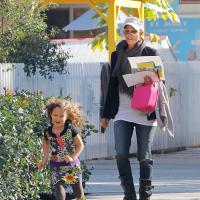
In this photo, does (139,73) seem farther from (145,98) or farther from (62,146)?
(62,146)

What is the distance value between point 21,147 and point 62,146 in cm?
46

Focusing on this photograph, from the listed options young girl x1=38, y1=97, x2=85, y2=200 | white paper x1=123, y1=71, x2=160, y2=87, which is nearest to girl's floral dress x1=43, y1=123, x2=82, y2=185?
young girl x1=38, y1=97, x2=85, y2=200

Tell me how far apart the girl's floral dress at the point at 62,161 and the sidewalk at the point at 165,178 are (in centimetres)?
231

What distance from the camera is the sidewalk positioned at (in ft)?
37.9

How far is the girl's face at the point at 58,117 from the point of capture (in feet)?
29.2

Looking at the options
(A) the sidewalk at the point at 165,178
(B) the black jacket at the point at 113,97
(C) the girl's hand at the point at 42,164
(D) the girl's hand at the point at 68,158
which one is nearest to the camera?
(D) the girl's hand at the point at 68,158

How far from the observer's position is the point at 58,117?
8.91 meters

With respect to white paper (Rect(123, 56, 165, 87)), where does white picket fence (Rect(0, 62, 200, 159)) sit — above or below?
below

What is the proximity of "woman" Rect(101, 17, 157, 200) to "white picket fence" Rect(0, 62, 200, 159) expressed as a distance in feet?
17.5

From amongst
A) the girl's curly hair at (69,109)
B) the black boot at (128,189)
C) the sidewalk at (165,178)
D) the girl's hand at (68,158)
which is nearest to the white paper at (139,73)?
the girl's curly hair at (69,109)

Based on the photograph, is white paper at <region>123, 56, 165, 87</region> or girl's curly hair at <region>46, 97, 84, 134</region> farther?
white paper at <region>123, 56, 165, 87</region>

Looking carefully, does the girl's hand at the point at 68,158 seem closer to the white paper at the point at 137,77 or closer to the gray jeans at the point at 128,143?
the gray jeans at the point at 128,143

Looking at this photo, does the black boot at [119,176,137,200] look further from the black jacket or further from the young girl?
the young girl

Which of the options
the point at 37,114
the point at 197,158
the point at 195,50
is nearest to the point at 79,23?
the point at 195,50
